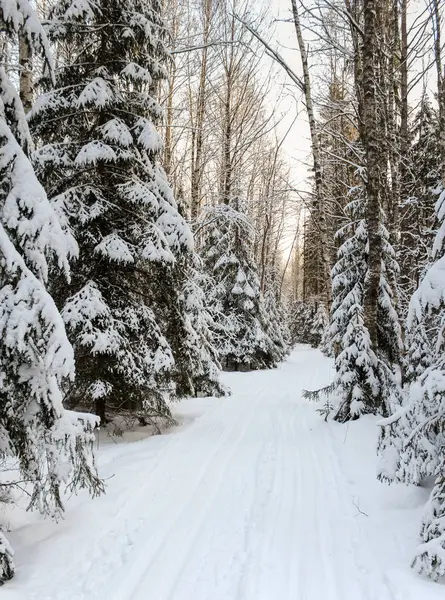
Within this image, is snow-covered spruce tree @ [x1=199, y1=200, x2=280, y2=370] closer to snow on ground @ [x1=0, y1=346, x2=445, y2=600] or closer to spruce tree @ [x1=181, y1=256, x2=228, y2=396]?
spruce tree @ [x1=181, y1=256, x2=228, y2=396]

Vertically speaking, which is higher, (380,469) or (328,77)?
(328,77)

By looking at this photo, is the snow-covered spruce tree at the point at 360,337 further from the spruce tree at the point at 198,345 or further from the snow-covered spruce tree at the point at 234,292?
the snow-covered spruce tree at the point at 234,292

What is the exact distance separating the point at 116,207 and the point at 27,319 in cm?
431

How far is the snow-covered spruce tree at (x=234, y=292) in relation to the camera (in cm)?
1716

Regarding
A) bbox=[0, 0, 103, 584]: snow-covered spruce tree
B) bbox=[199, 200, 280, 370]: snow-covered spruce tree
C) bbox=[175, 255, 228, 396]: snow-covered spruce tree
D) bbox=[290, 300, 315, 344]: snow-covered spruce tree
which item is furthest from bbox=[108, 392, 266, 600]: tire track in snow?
bbox=[290, 300, 315, 344]: snow-covered spruce tree

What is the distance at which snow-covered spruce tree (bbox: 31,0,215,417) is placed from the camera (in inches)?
260

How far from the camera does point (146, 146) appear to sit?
704 centimetres

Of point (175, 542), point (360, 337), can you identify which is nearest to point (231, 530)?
point (175, 542)

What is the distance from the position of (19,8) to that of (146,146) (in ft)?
11.8

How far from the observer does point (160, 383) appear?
23.7ft

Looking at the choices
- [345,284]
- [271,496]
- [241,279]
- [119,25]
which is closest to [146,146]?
[119,25]

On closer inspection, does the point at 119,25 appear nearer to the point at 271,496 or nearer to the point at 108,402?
the point at 108,402

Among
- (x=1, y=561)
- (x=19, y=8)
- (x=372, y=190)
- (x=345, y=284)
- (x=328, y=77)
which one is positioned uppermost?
(x=328, y=77)

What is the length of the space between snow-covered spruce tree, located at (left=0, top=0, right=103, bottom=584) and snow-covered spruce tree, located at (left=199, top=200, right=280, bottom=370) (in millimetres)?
13420
